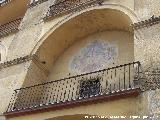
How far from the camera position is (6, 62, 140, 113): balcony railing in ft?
32.5

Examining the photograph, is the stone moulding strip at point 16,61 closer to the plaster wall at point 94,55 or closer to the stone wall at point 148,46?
the plaster wall at point 94,55

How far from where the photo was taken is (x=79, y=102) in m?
8.92

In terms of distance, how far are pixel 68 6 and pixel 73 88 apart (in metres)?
3.77

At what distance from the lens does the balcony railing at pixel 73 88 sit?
9.91 m

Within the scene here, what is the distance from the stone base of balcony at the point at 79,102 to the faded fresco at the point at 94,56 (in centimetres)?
228

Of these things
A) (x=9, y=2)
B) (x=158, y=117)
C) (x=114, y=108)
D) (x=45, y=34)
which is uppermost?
(x=9, y=2)

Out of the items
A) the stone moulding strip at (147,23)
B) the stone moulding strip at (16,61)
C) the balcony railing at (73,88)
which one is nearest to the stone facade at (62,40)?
the stone moulding strip at (16,61)

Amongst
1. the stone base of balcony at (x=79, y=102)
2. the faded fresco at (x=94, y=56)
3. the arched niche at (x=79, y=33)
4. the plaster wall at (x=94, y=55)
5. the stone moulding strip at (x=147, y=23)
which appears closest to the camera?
the stone base of balcony at (x=79, y=102)

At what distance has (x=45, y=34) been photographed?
1236 cm

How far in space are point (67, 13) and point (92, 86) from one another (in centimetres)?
342

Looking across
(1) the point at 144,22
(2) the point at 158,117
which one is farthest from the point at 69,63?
(2) the point at 158,117

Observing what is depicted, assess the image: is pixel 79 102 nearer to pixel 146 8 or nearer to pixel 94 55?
pixel 94 55

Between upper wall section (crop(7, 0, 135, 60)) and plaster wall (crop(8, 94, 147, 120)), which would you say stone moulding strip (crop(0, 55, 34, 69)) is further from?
plaster wall (crop(8, 94, 147, 120))

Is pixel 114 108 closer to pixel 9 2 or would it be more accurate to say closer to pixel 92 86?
pixel 92 86
